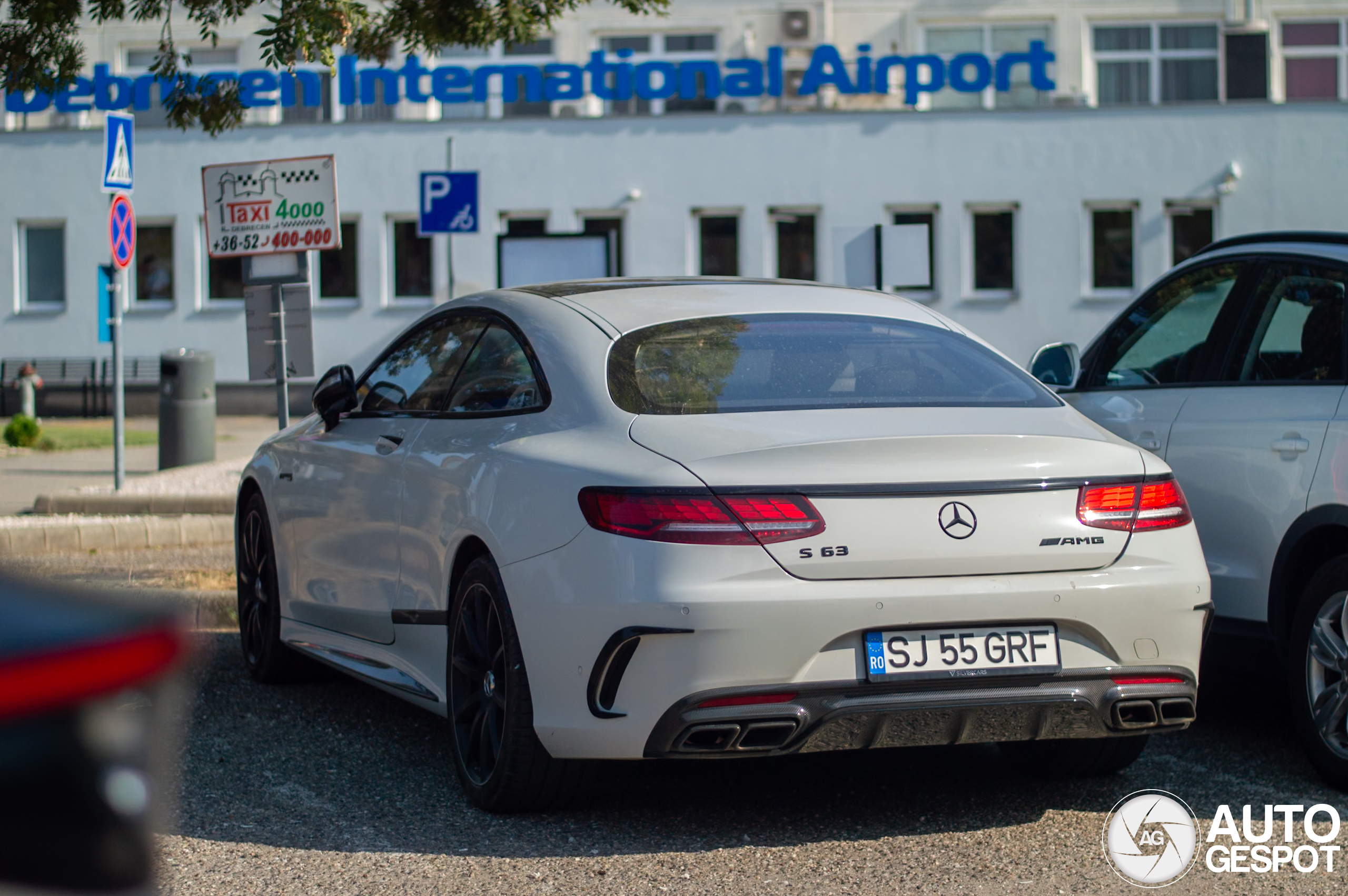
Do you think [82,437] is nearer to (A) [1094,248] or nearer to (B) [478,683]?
(A) [1094,248]

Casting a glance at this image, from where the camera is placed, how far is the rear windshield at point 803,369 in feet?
14.5

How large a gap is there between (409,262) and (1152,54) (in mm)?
15057

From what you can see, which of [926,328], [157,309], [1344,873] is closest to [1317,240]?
[926,328]

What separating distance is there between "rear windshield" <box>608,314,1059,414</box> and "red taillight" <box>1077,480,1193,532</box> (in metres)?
0.47

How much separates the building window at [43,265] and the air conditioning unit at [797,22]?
1458 centimetres

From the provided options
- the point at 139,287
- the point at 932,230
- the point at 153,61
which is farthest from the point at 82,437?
the point at 932,230

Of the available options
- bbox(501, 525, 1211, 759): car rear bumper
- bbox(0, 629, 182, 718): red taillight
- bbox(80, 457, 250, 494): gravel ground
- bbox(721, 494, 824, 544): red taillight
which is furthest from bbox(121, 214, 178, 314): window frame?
bbox(0, 629, 182, 718): red taillight

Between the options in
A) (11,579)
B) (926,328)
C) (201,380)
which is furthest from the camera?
(201,380)

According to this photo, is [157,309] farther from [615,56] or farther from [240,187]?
[240,187]

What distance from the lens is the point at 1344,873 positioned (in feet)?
13.0

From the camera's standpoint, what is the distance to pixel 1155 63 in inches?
1257

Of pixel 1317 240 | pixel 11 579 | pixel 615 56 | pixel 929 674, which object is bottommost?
pixel 929 674

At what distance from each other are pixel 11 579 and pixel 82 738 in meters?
0.21

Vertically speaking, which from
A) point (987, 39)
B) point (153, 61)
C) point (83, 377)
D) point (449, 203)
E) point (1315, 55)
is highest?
point (987, 39)
